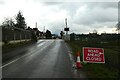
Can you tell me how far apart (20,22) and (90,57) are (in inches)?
3860

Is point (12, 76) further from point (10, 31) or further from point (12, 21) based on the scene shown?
point (12, 21)

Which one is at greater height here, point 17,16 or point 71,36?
point 17,16

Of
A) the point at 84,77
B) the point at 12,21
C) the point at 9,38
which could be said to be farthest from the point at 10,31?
the point at 12,21

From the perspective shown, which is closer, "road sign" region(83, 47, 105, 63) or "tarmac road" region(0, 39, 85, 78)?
"tarmac road" region(0, 39, 85, 78)

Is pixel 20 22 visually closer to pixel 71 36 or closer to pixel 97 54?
pixel 71 36

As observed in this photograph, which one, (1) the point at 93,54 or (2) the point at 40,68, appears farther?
(1) the point at 93,54

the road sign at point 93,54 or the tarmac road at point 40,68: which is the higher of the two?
the road sign at point 93,54

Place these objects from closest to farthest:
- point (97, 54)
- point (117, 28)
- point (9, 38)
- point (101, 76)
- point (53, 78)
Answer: point (53, 78), point (101, 76), point (97, 54), point (9, 38), point (117, 28)

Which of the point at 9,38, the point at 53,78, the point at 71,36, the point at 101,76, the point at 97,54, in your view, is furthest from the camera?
the point at 71,36

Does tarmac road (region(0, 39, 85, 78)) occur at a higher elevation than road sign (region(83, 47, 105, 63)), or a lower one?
lower

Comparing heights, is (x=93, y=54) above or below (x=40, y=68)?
above

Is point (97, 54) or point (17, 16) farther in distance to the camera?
point (17, 16)

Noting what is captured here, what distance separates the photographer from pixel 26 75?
12.6 meters

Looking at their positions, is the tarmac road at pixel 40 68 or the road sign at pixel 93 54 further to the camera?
the road sign at pixel 93 54
